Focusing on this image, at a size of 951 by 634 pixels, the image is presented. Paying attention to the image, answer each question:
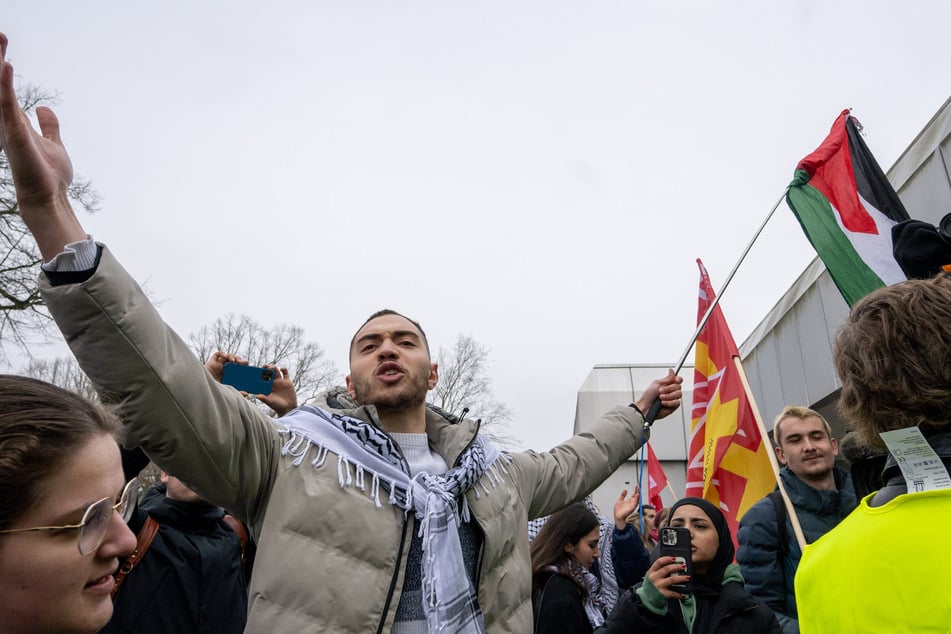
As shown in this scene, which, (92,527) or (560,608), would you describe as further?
(560,608)

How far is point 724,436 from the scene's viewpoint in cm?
446

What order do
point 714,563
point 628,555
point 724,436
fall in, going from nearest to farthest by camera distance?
point 714,563, point 724,436, point 628,555

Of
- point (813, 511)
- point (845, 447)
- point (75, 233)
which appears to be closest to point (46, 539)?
point (75, 233)

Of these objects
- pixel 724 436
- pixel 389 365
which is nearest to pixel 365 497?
pixel 389 365

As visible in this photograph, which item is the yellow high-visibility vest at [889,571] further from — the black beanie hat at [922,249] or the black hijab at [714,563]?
the black hijab at [714,563]

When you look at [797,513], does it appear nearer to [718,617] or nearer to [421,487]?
[718,617]

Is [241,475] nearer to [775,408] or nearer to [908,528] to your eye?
[908,528]

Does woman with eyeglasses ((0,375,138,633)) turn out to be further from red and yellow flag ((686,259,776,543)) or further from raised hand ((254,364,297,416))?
red and yellow flag ((686,259,776,543))

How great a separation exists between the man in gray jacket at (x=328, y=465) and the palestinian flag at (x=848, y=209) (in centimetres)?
197

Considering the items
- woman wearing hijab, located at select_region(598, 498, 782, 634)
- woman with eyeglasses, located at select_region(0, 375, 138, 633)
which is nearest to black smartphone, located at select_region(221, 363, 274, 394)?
woman with eyeglasses, located at select_region(0, 375, 138, 633)

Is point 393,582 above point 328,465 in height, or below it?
below

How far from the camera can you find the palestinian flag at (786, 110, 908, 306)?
3.72 meters

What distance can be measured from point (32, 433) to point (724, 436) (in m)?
4.05

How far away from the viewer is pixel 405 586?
85.2 inches
